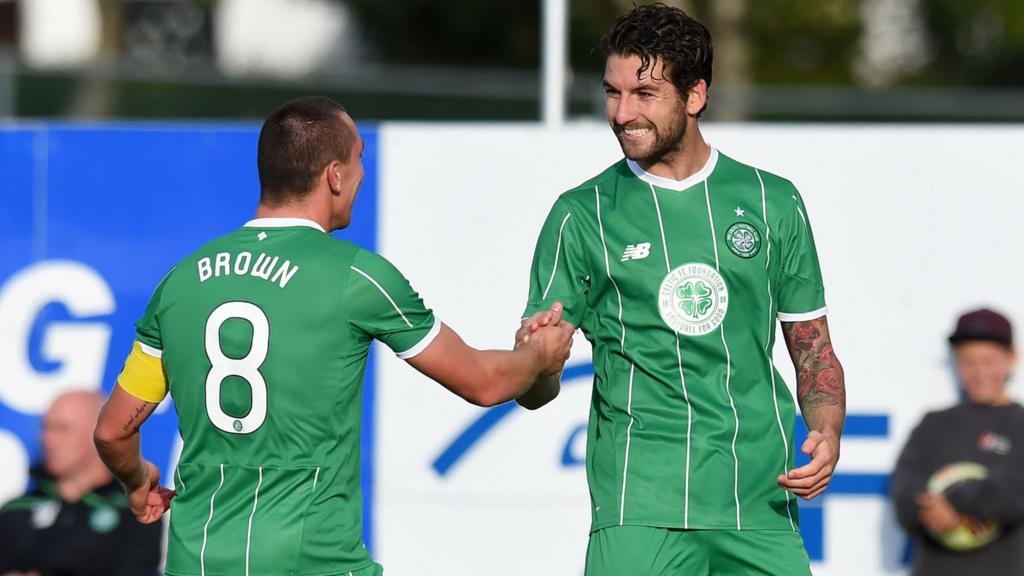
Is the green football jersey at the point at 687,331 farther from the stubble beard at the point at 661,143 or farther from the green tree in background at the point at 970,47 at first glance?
the green tree in background at the point at 970,47

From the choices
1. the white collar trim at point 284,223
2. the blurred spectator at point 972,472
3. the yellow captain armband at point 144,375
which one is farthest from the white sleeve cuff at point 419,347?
the blurred spectator at point 972,472

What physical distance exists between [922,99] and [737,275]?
28.6 feet

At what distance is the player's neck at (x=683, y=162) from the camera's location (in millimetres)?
5043

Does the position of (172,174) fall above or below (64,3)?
below

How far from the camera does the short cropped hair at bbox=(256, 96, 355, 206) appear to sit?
455 cm

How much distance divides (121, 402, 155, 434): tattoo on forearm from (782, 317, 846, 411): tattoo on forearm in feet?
6.08

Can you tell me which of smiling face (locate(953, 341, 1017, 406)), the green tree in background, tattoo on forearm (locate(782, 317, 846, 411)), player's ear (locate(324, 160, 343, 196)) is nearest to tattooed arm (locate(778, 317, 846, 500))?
tattoo on forearm (locate(782, 317, 846, 411))

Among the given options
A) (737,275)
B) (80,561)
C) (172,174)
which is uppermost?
(172,174)

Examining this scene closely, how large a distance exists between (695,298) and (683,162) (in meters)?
0.44

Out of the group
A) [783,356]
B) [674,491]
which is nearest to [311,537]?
[674,491]

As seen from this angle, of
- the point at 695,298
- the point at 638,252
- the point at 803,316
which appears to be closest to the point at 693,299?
the point at 695,298

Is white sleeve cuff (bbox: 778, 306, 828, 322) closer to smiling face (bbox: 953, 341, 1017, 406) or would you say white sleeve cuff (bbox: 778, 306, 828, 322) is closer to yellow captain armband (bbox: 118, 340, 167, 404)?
yellow captain armband (bbox: 118, 340, 167, 404)

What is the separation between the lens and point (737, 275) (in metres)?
4.91

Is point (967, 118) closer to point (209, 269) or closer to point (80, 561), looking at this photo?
point (80, 561)
